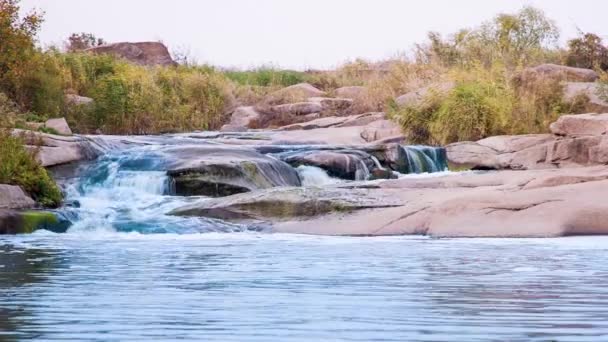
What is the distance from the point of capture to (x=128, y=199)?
19625 mm

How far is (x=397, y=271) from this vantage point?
10430mm

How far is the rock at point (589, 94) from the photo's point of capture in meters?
26.3

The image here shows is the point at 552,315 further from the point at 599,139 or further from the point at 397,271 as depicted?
the point at 599,139

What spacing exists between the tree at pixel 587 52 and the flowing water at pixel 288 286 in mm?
21115

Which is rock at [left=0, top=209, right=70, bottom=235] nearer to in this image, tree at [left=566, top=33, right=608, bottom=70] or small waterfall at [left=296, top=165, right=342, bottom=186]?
small waterfall at [left=296, top=165, right=342, bottom=186]

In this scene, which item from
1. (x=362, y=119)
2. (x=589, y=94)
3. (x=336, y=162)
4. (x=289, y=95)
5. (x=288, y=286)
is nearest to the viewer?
(x=288, y=286)

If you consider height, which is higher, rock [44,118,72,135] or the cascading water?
rock [44,118,72,135]

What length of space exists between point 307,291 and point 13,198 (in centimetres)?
1002

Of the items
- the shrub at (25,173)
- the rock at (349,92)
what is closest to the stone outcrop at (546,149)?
the shrub at (25,173)

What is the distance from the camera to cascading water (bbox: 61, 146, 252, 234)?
16875mm

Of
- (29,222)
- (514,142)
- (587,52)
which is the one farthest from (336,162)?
(587,52)

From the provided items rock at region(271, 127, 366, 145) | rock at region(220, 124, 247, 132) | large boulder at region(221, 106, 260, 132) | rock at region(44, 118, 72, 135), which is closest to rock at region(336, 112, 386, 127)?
rock at region(271, 127, 366, 145)

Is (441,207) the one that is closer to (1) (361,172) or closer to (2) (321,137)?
(1) (361,172)

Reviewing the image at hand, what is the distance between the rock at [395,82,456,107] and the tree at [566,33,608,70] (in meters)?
8.19
